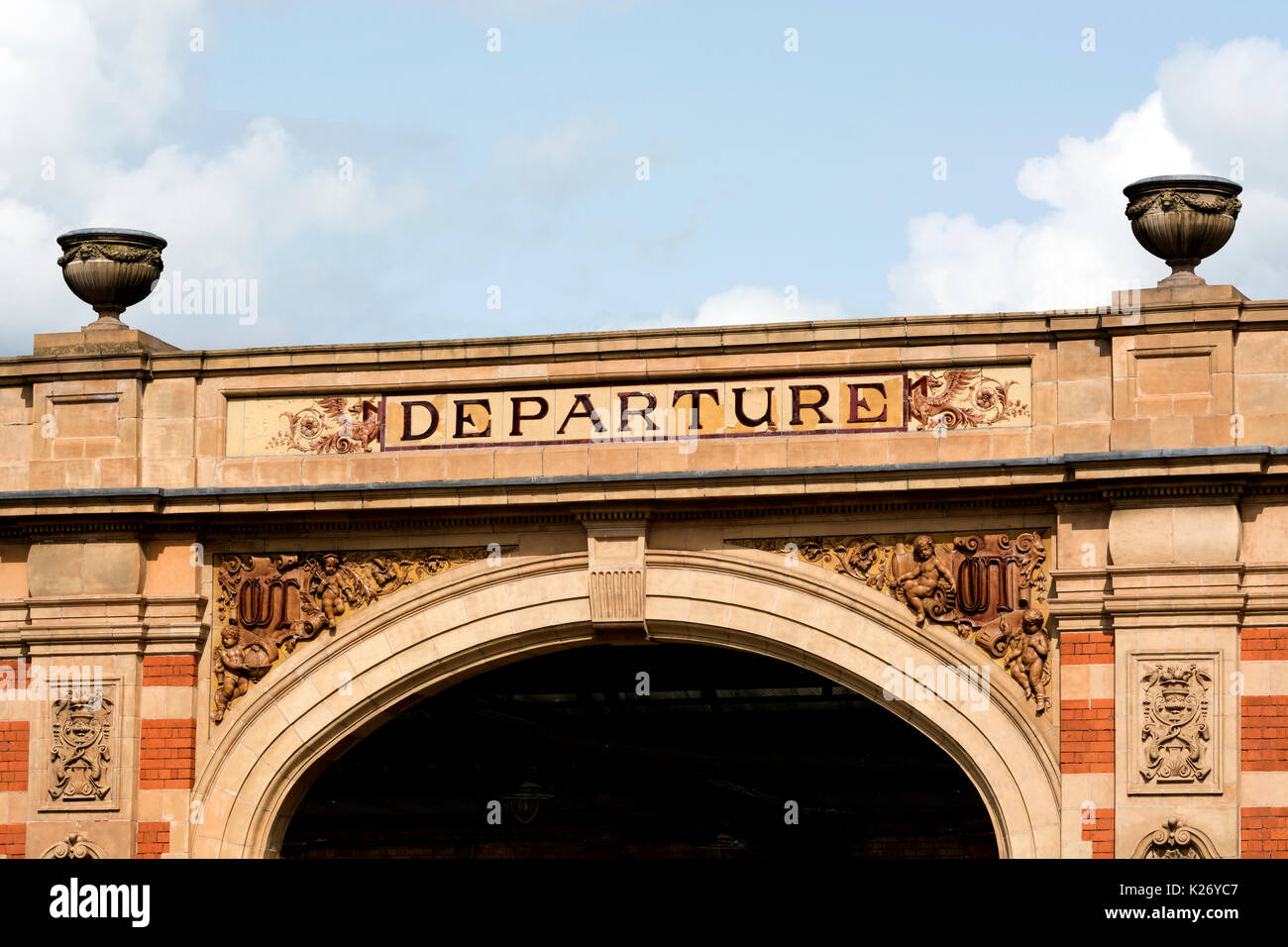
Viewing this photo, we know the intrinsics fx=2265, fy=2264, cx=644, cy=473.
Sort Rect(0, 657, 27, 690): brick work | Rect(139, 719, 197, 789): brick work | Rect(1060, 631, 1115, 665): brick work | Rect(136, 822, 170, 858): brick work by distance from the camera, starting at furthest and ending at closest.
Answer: Rect(0, 657, 27, 690): brick work → Rect(139, 719, 197, 789): brick work → Rect(136, 822, 170, 858): brick work → Rect(1060, 631, 1115, 665): brick work

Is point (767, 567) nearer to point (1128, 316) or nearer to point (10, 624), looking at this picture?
point (1128, 316)

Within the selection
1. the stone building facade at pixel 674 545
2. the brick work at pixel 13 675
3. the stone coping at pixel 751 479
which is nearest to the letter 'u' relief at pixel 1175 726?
the stone building facade at pixel 674 545

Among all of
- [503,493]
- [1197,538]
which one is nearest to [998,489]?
[1197,538]

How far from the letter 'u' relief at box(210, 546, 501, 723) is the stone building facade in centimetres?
3

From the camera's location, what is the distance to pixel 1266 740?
1652 centimetres

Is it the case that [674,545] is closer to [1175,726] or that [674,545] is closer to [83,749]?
[1175,726]

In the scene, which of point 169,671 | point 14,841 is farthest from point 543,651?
point 14,841

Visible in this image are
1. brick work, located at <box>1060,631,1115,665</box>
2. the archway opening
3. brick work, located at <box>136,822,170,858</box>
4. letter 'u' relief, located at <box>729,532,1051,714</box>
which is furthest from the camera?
the archway opening

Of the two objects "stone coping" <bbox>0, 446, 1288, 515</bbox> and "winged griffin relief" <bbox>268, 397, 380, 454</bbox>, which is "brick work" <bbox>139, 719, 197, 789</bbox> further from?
"winged griffin relief" <bbox>268, 397, 380, 454</bbox>

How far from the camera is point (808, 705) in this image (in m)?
23.3

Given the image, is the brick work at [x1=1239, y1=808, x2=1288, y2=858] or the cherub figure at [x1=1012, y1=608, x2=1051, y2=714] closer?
the brick work at [x1=1239, y1=808, x2=1288, y2=858]

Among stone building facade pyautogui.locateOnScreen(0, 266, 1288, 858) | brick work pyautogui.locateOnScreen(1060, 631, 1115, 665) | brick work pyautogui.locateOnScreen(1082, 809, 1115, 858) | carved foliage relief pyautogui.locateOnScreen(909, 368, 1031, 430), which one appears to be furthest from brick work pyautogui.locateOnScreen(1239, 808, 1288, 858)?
carved foliage relief pyautogui.locateOnScreen(909, 368, 1031, 430)

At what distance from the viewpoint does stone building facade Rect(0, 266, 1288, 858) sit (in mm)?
16734

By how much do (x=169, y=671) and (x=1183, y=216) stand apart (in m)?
8.77
